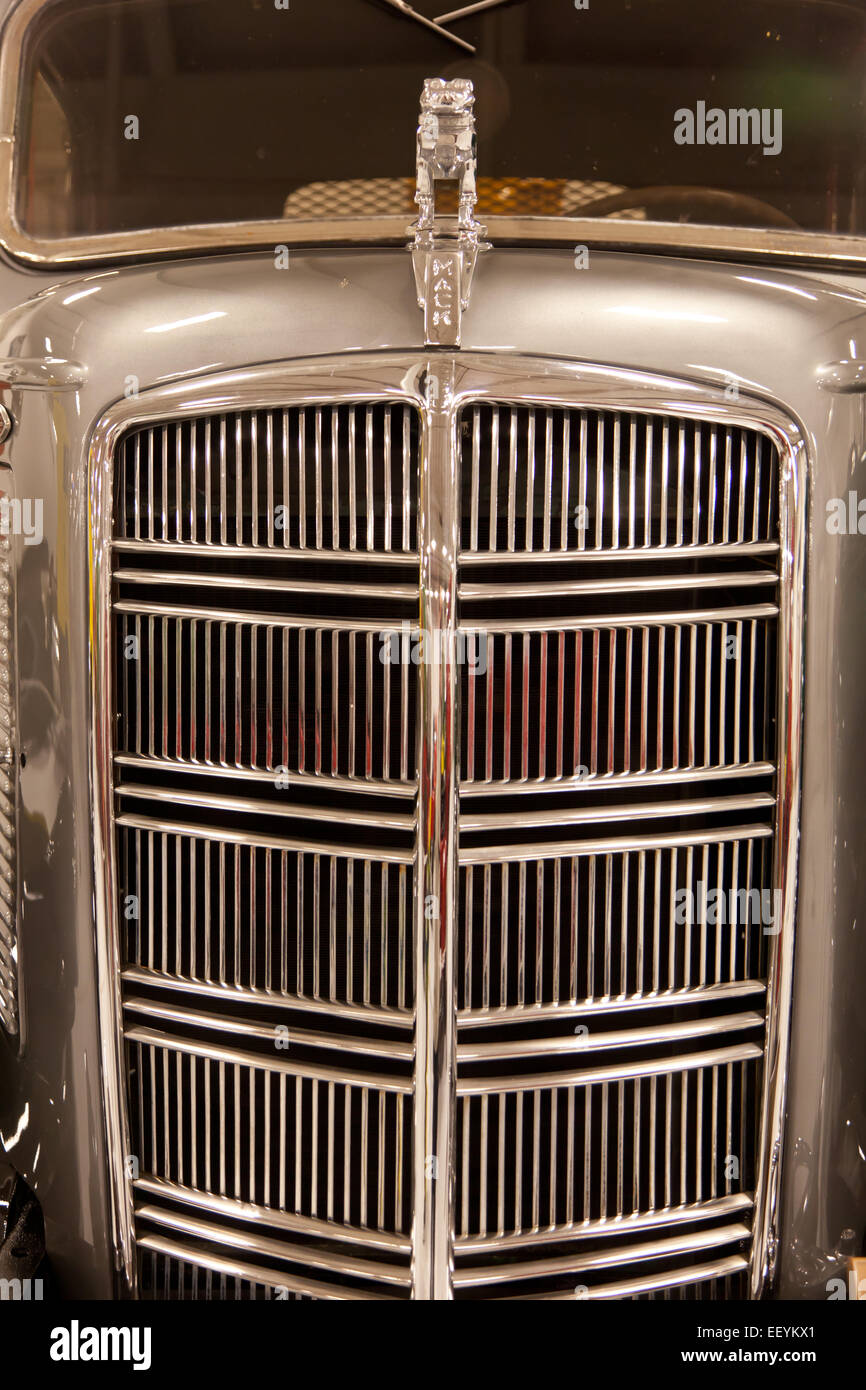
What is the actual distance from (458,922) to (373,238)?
1127 mm

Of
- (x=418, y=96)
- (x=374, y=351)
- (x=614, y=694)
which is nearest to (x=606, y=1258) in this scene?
(x=614, y=694)

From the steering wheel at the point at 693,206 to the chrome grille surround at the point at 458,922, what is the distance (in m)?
0.62

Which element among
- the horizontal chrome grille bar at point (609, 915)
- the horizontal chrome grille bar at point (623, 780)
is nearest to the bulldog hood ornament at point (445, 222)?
the horizontal chrome grille bar at point (623, 780)

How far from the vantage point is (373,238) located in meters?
1.94

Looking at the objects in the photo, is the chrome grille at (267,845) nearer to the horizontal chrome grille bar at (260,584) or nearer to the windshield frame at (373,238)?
the horizontal chrome grille bar at (260,584)

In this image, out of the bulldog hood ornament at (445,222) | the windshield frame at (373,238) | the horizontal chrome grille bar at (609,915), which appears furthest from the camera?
the windshield frame at (373,238)

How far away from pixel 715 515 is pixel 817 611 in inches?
8.7

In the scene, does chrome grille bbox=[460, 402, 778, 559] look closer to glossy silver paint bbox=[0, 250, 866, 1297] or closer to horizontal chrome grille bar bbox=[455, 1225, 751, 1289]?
glossy silver paint bbox=[0, 250, 866, 1297]

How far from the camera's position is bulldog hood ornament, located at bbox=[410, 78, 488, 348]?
166 cm

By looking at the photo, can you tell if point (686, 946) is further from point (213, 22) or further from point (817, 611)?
point (213, 22)

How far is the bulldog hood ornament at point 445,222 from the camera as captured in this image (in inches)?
65.4

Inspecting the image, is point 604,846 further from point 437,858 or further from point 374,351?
point 374,351

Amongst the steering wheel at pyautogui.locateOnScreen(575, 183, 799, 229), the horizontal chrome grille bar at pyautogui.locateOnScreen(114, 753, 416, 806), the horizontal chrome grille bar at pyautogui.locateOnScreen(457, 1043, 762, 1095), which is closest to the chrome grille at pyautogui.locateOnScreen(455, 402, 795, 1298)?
the horizontal chrome grille bar at pyautogui.locateOnScreen(457, 1043, 762, 1095)
